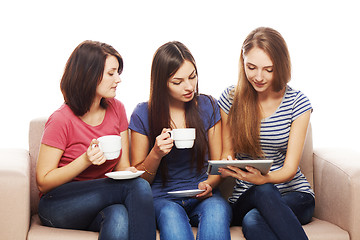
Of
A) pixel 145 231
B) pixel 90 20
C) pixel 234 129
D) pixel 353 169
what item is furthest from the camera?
pixel 90 20

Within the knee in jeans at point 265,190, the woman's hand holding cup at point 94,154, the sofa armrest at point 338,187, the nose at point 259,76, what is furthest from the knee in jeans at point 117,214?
the sofa armrest at point 338,187

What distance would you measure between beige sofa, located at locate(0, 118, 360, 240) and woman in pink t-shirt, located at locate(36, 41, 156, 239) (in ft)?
0.25

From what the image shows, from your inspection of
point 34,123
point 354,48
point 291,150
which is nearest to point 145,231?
point 291,150

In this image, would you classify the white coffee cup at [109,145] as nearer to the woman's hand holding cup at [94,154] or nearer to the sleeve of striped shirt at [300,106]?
the woman's hand holding cup at [94,154]

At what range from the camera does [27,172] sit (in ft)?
6.11

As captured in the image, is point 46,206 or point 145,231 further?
point 46,206

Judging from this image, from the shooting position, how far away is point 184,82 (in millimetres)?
2029

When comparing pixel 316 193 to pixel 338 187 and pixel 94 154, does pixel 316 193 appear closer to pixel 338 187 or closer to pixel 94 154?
pixel 338 187

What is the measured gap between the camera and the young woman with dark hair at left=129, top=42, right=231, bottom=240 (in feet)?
6.51

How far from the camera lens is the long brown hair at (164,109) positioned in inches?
81.0

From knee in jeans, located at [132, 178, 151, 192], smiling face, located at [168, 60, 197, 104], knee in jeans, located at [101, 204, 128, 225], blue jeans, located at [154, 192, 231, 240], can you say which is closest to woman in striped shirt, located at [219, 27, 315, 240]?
blue jeans, located at [154, 192, 231, 240]

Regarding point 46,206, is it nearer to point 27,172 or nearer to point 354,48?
point 27,172

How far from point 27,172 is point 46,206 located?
0.17 metres

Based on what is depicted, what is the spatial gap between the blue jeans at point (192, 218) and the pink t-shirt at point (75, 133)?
343 mm
